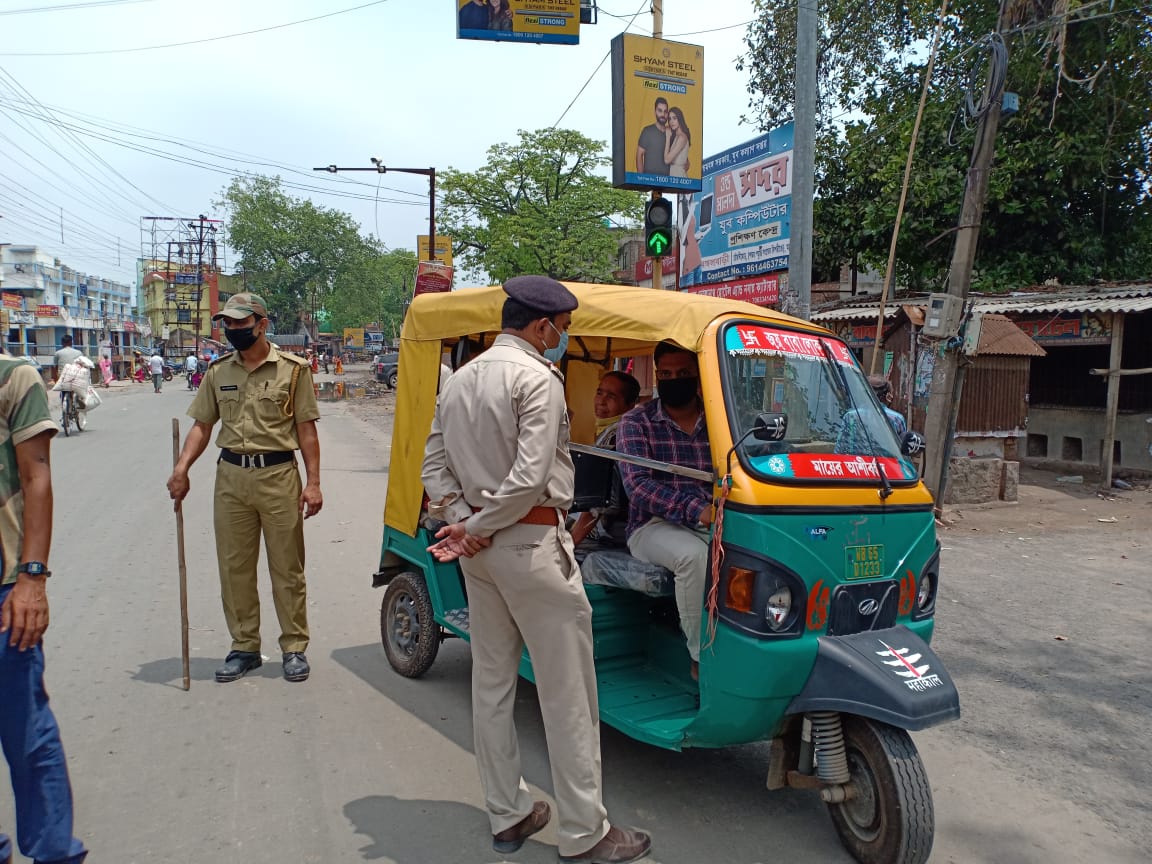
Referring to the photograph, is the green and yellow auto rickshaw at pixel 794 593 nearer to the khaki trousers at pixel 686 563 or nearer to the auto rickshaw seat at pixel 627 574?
the auto rickshaw seat at pixel 627 574

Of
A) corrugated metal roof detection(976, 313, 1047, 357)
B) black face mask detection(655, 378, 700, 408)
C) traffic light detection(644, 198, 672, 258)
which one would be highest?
traffic light detection(644, 198, 672, 258)

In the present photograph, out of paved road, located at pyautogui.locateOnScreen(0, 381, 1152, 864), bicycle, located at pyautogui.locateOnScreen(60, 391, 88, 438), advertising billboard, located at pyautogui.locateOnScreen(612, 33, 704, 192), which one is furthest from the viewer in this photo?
bicycle, located at pyautogui.locateOnScreen(60, 391, 88, 438)

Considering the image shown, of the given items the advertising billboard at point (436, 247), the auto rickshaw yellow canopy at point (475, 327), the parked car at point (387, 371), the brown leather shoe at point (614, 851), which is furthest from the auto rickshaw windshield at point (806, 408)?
the parked car at point (387, 371)

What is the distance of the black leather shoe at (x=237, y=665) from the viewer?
4586 millimetres

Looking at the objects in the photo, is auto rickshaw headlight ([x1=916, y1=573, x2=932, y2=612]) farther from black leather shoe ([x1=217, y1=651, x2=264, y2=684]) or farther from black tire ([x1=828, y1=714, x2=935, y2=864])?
black leather shoe ([x1=217, y1=651, x2=264, y2=684])

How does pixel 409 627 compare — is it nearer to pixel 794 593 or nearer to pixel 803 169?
pixel 794 593

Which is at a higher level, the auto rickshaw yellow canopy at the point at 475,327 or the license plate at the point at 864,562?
the auto rickshaw yellow canopy at the point at 475,327

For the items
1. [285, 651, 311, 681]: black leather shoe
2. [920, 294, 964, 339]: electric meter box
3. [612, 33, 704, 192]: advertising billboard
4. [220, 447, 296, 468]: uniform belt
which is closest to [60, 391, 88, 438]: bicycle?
[612, 33, 704, 192]: advertising billboard

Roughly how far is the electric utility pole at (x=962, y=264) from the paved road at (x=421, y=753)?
9.63ft

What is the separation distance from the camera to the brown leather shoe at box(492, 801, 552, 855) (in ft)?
9.89

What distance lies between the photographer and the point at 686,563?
10.6 feet

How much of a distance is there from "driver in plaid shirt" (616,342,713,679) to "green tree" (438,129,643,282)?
25.1m

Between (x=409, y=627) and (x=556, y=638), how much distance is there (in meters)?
2.16

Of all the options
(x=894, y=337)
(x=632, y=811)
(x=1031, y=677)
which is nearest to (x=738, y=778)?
(x=632, y=811)
